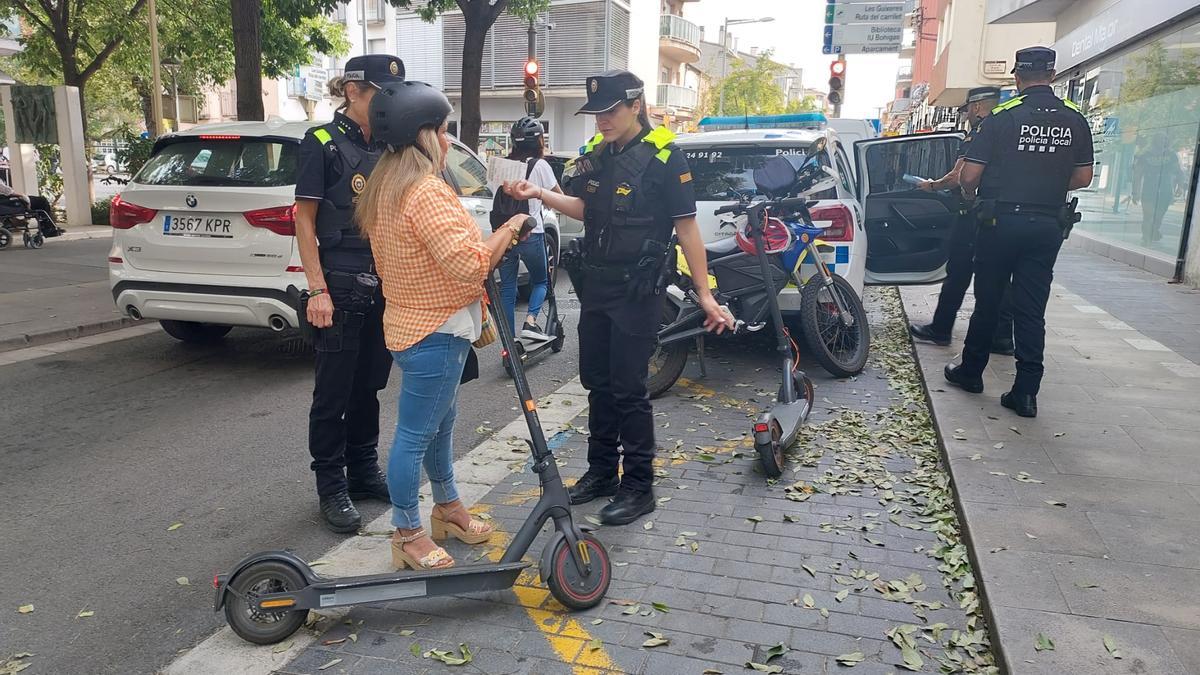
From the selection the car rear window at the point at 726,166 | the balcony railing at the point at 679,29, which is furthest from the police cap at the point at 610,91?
the balcony railing at the point at 679,29

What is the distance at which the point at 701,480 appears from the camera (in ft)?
14.6

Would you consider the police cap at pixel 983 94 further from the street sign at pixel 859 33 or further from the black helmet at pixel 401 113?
the street sign at pixel 859 33

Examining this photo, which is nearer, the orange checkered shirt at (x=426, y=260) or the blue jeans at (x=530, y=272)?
the orange checkered shirt at (x=426, y=260)

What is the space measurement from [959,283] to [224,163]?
18.8ft

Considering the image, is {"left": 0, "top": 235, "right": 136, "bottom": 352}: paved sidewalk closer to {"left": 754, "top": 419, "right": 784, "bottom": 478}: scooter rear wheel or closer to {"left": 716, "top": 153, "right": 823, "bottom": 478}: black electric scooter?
{"left": 716, "top": 153, "right": 823, "bottom": 478}: black electric scooter

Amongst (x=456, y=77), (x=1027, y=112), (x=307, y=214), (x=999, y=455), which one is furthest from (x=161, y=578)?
(x=456, y=77)

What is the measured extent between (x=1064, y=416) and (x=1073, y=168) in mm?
1509

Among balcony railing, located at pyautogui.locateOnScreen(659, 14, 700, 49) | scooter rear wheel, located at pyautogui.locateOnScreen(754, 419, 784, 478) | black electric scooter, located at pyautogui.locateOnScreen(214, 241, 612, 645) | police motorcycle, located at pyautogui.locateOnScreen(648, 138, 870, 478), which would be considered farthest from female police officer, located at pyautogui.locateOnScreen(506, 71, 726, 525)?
balcony railing, located at pyautogui.locateOnScreen(659, 14, 700, 49)

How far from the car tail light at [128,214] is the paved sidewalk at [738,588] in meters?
3.44

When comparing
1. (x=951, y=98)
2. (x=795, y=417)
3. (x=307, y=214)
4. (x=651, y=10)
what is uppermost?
(x=651, y=10)

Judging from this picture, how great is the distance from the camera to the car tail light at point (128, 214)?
244 inches

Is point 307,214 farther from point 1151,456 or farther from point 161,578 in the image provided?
point 1151,456

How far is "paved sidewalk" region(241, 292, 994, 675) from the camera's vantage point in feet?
9.32

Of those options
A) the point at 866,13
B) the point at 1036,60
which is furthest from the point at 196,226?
the point at 866,13
